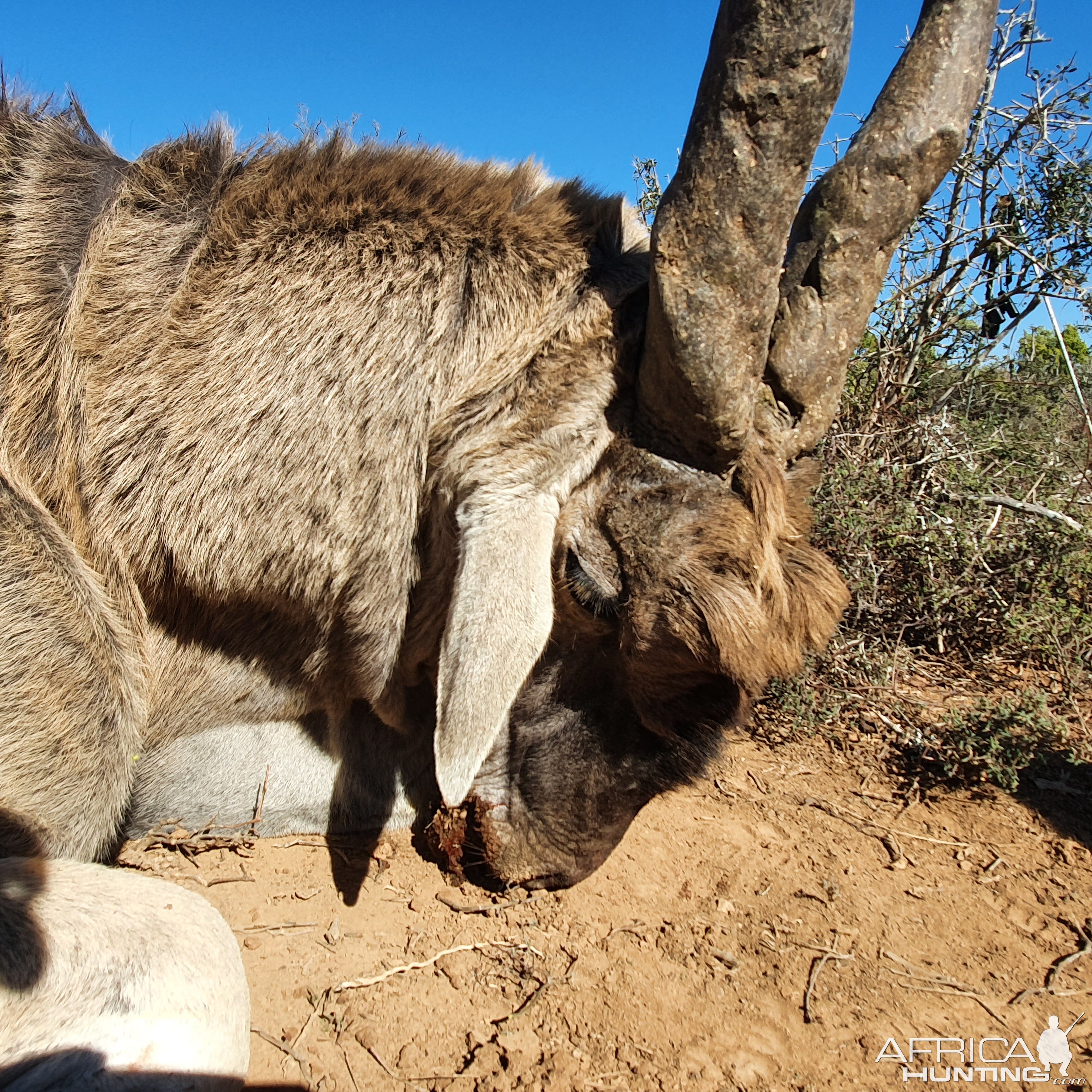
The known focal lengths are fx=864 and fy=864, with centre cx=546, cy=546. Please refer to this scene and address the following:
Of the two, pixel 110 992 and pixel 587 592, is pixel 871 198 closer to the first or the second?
pixel 587 592

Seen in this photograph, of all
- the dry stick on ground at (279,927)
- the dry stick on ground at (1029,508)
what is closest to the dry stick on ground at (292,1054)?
the dry stick on ground at (279,927)

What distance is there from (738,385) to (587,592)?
0.69 metres

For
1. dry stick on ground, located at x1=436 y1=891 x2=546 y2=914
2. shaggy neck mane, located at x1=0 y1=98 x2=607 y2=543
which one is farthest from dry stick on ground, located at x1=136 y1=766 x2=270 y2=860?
shaggy neck mane, located at x1=0 y1=98 x2=607 y2=543

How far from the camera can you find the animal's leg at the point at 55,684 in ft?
7.49

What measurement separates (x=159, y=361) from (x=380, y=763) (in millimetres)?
1581

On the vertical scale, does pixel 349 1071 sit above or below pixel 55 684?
below

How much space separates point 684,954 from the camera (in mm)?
2748

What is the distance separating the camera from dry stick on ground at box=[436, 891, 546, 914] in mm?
2918

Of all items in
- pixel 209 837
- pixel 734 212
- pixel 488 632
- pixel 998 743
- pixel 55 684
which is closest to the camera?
pixel 734 212

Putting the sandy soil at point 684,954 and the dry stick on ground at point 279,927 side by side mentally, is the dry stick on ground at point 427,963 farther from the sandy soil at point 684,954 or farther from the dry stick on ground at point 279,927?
the dry stick on ground at point 279,927

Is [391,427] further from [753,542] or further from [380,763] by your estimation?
[380,763]

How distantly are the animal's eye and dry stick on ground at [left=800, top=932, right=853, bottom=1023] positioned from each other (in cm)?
130

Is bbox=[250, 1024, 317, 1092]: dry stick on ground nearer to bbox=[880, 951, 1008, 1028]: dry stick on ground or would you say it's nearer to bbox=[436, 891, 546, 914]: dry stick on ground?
bbox=[436, 891, 546, 914]: dry stick on ground

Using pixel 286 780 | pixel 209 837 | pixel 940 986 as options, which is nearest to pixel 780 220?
pixel 940 986
